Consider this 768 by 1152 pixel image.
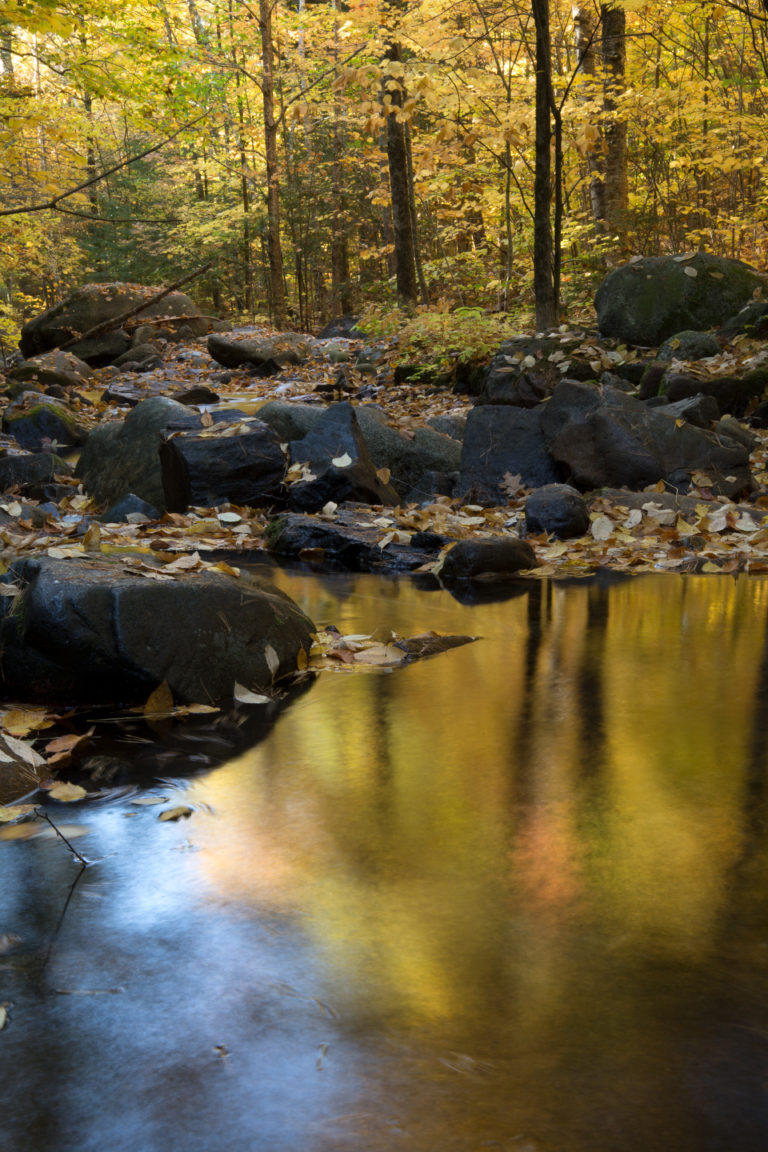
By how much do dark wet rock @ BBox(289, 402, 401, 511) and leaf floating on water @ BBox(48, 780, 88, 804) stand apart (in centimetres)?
525

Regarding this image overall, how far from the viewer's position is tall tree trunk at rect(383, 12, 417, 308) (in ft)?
51.5

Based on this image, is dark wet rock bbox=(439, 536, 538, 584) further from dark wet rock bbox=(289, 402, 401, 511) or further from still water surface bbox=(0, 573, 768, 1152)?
still water surface bbox=(0, 573, 768, 1152)

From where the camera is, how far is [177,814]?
286 cm

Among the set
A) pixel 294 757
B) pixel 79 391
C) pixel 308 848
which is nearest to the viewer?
pixel 308 848

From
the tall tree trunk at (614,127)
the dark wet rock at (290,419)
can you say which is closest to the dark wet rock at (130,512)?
the dark wet rock at (290,419)

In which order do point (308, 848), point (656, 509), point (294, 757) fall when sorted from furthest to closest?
→ point (656, 509) < point (294, 757) < point (308, 848)

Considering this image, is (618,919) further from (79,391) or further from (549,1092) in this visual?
(79,391)

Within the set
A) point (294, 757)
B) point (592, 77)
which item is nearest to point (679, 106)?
point (592, 77)

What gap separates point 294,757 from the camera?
334 cm

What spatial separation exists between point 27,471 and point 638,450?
5912mm

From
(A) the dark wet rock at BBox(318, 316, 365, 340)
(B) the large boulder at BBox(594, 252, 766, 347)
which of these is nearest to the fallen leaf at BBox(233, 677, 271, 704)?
(B) the large boulder at BBox(594, 252, 766, 347)

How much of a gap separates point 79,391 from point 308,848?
13801 millimetres

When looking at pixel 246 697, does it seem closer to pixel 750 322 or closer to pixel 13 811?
pixel 13 811

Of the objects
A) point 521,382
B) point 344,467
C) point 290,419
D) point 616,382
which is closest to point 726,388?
point 616,382
